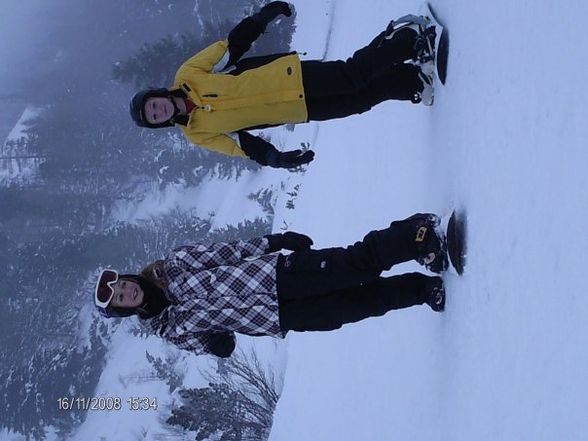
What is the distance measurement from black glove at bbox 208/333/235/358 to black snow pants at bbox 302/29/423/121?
0.95 metres

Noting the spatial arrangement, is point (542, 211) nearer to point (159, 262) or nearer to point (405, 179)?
point (159, 262)

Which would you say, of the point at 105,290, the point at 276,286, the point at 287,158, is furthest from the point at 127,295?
the point at 287,158

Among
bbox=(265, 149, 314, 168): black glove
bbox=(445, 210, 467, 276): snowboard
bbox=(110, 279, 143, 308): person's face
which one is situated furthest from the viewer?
bbox=(265, 149, 314, 168): black glove

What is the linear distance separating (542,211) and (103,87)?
25091mm

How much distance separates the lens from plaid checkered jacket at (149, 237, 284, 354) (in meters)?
2.17

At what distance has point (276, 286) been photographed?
2.17m

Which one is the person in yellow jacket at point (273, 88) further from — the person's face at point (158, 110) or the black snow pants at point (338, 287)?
the black snow pants at point (338, 287)

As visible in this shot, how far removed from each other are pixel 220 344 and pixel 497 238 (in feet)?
4.06

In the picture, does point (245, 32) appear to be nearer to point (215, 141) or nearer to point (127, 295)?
point (215, 141)

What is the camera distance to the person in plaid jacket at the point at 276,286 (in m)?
2.09

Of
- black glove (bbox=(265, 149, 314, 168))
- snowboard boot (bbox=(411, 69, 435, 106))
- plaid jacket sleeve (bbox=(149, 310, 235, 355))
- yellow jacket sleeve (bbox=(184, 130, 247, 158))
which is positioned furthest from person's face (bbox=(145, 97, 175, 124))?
snowboard boot (bbox=(411, 69, 435, 106))

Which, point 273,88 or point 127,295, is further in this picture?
point 273,88

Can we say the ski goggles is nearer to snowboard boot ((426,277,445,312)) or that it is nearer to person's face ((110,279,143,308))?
person's face ((110,279,143,308))

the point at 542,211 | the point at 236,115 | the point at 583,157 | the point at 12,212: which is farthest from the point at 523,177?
the point at 12,212
